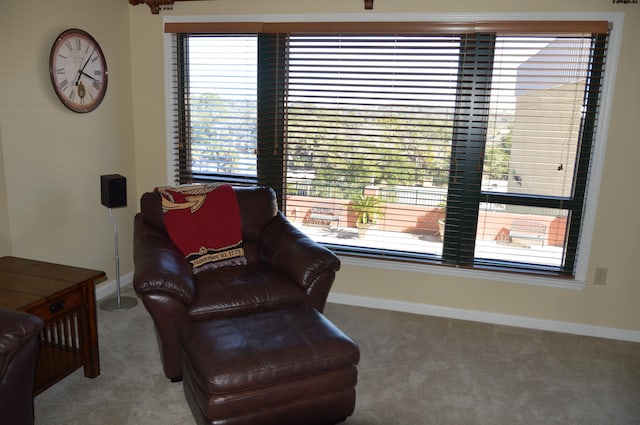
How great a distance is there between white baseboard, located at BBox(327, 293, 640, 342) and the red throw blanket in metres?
1.10

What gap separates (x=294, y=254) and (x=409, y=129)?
1320mm

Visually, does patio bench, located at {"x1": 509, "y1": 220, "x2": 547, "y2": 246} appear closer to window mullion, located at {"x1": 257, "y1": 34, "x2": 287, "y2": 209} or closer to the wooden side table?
window mullion, located at {"x1": 257, "y1": 34, "x2": 287, "y2": 209}

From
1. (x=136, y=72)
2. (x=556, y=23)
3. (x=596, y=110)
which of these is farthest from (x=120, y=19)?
(x=596, y=110)

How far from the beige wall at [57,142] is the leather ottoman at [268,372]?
1.53 meters

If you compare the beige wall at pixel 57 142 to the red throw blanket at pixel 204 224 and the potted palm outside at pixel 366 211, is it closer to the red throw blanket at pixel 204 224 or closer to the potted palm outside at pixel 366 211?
the red throw blanket at pixel 204 224

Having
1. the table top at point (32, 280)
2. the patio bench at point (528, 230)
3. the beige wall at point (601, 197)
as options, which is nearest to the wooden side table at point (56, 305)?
the table top at point (32, 280)

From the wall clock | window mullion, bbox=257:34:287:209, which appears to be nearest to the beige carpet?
window mullion, bbox=257:34:287:209

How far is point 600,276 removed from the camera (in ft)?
10.9

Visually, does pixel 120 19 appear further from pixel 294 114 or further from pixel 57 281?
pixel 57 281

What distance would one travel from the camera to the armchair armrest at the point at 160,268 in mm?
2365

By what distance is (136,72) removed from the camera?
3.88 metres

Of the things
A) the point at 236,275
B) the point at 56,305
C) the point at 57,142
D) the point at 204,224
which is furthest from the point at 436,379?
the point at 57,142

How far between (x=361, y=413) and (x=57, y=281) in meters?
1.66

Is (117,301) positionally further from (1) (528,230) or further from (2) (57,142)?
(1) (528,230)
